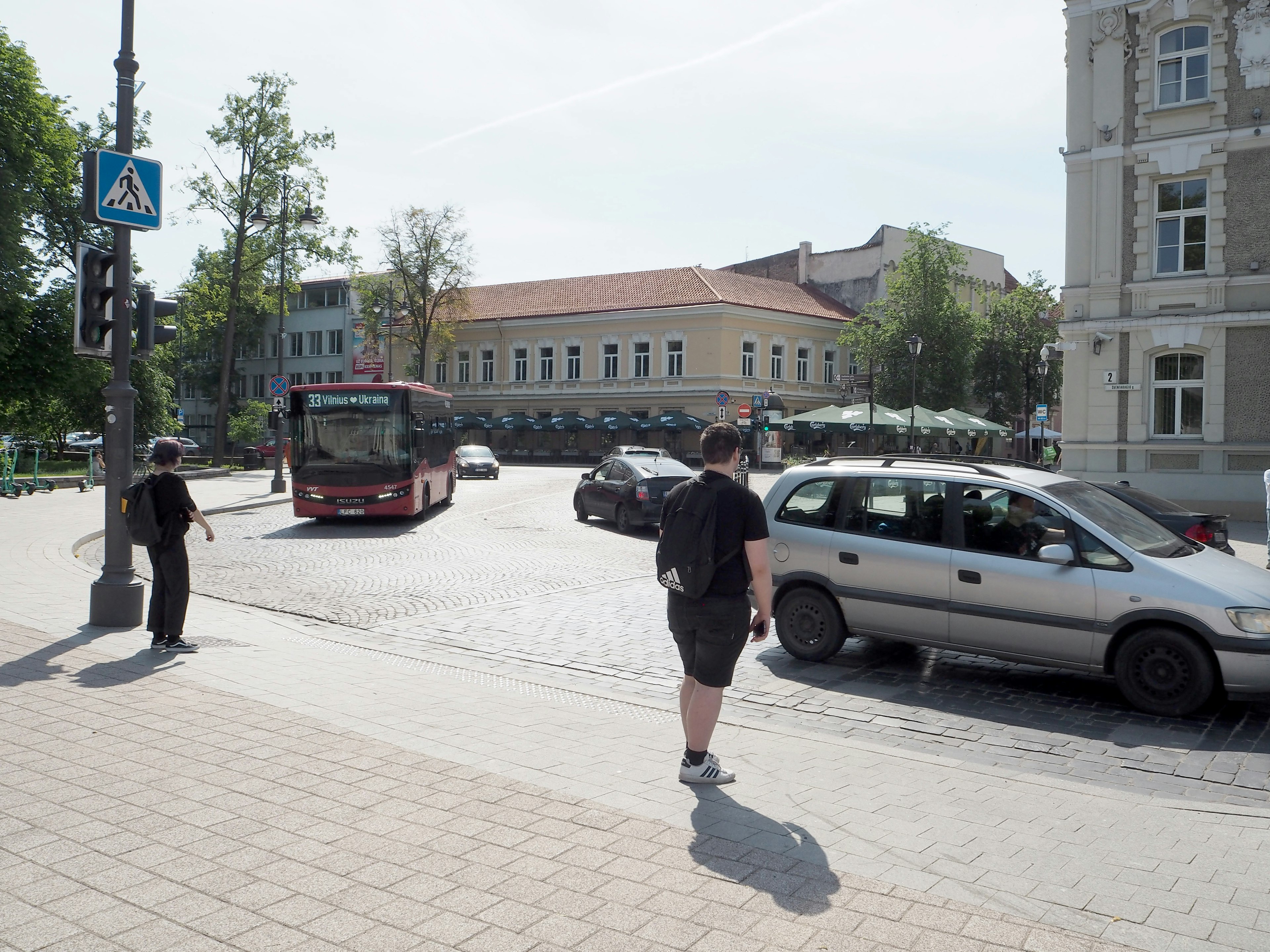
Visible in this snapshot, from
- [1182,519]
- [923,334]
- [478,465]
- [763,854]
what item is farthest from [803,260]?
[763,854]

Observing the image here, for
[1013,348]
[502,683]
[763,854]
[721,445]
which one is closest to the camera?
[763,854]

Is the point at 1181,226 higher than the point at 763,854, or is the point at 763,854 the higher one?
the point at 1181,226

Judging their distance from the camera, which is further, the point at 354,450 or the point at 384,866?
the point at 354,450

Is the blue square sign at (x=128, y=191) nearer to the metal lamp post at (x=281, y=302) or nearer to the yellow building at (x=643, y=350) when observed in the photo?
the metal lamp post at (x=281, y=302)

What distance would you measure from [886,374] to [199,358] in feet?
186

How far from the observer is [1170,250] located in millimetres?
23797

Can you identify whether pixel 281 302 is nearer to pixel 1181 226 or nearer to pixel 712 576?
pixel 1181 226

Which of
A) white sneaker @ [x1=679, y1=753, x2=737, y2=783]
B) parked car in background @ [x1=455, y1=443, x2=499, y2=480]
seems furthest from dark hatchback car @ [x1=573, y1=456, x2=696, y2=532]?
parked car in background @ [x1=455, y1=443, x2=499, y2=480]

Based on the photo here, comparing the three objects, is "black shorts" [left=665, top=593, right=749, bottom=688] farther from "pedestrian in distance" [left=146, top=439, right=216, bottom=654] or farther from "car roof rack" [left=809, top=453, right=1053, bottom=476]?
"pedestrian in distance" [left=146, top=439, right=216, bottom=654]

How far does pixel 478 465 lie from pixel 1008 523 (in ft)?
114

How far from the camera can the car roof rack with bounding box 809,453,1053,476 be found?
8.38m

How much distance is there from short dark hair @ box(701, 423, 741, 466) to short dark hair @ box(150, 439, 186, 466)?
16.5ft

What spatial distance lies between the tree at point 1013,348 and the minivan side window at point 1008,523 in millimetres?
61887

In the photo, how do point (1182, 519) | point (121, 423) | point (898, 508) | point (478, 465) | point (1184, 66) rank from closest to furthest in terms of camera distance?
point (898, 508) < point (121, 423) < point (1182, 519) < point (1184, 66) < point (478, 465)
